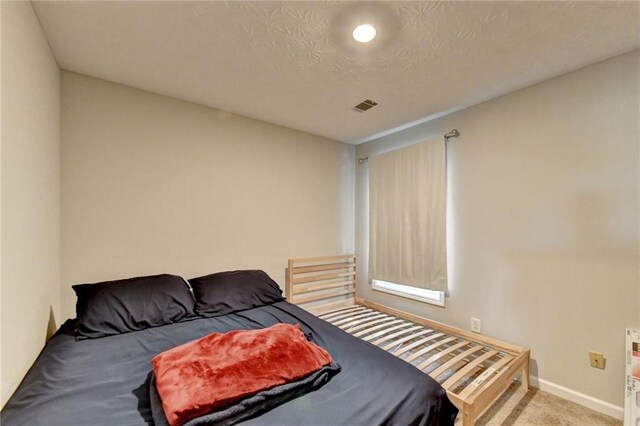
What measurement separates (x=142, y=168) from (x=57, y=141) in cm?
53

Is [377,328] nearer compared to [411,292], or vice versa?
[377,328]

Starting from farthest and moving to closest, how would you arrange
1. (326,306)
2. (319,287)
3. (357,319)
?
(319,287), (326,306), (357,319)

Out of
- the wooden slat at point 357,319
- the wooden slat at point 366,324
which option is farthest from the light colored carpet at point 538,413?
the wooden slat at point 357,319

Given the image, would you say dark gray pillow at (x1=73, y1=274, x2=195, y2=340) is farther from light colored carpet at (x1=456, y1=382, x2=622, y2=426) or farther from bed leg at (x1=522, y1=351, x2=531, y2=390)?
bed leg at (x1=522, y1=351, x2=531, y2=390)

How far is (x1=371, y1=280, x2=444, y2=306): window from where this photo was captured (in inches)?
110

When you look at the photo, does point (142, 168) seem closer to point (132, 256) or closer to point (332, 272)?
point (132, 256)

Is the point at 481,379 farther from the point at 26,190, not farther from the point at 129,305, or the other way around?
the point at 26,190

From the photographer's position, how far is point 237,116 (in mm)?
2789

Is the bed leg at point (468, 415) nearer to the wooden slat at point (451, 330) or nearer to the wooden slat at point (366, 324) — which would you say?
the wooden slat at point (451, 330)

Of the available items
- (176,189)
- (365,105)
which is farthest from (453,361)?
(176,189)

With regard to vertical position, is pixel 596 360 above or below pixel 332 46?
below

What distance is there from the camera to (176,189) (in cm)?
243

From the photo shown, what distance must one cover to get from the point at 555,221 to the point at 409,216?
124 centimetres

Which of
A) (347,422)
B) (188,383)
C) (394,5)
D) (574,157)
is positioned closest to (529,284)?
(574,157)
